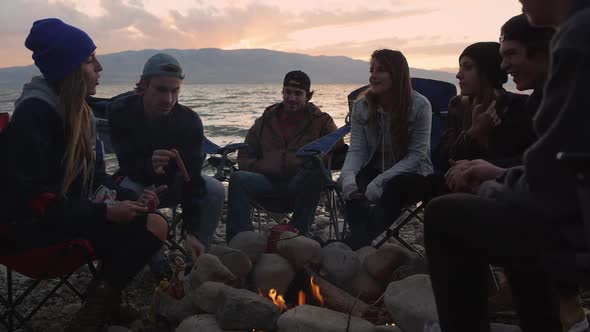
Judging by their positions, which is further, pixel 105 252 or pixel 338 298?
pixel 338 298

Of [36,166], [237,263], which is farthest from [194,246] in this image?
[36,166]

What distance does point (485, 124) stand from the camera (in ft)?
11.4

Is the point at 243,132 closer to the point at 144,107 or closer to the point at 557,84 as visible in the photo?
the point at 144,107

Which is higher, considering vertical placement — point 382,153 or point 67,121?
point 67,121

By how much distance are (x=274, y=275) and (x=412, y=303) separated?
913 millimetres

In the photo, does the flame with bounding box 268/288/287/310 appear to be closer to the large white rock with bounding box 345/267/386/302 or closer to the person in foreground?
the large white rock with bounding box 345/267/386/302

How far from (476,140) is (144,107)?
7.87ft

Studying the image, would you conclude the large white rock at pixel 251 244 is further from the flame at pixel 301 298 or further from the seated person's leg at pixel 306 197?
the seated person's leg at pixel 306 197

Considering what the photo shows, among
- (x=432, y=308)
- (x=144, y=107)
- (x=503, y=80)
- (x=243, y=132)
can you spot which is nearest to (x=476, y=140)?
(x=503, y=80)

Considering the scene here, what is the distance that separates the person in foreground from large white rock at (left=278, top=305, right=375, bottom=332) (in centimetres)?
91

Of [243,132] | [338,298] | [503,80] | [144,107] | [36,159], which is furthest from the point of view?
[243,132]

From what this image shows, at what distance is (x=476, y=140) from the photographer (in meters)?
3.56

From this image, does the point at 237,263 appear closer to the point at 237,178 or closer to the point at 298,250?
the point at 298,250

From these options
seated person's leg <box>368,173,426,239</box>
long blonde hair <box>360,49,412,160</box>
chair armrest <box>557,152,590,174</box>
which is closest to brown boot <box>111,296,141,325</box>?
seated person's leg <box>368,173,426,239</box>
